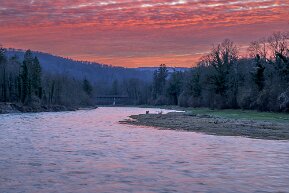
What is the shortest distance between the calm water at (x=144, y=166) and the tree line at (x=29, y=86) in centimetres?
9131

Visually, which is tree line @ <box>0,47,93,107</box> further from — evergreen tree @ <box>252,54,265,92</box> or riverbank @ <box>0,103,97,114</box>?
evergreen tree @ <box>252,54,265,92</box>

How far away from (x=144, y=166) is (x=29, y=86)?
105198mm

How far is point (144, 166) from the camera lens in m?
20.0

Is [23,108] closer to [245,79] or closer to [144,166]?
[245,79]

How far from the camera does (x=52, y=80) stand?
144m

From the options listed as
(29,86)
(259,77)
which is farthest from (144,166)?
(29,86)

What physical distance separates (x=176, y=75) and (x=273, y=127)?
4614 inches

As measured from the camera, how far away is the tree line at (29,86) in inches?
4700

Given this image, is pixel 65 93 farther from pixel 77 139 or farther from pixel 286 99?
pixel 77 139

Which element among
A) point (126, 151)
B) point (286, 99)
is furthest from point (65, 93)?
point (126, 151)

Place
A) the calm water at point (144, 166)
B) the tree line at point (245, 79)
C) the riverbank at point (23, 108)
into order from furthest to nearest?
the riverbank at point (23, 108) < the tree line at point (245, 79) < the calm water at point (144, 166)

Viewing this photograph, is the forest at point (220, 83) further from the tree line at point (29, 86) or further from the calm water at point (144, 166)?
the calm water at point (144, 166)

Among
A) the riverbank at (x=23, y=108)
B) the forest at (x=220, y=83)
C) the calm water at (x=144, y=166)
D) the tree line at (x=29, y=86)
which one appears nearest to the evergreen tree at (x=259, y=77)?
the forest at (x=220, y=83)

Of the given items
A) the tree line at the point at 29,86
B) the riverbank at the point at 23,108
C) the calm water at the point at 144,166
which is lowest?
the riverbank at the point at 23,108
